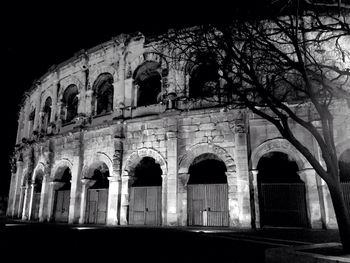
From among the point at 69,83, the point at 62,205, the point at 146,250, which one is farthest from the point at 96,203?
the point at 146,250

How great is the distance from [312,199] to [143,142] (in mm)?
6829

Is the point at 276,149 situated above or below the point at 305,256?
above

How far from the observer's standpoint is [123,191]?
11.3m

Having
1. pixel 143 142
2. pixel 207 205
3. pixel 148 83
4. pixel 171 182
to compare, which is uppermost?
pixel 148 83

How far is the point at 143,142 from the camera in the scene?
11.4m

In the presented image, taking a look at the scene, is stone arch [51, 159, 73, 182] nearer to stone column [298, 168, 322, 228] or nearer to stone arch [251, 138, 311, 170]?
stone arch [251, 138, 311, 170]

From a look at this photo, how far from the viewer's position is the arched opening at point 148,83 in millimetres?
12508

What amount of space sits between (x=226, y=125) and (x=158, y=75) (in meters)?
4.75

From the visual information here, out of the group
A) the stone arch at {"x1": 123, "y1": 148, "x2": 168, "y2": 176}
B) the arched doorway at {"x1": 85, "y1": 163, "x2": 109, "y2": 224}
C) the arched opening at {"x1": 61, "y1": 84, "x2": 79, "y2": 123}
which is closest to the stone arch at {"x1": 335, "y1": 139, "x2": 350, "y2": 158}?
the stone arch at {"x1": 123, "y1": 148, "x2": 168, "y2": 176}

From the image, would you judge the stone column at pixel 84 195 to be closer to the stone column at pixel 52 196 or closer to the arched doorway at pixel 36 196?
the stone column at pixel 52 196

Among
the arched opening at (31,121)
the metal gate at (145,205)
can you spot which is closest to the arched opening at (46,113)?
the arched opening at (31,121)

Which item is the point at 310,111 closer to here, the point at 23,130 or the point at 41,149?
the point at 41,149

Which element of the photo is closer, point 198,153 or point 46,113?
point 198,153

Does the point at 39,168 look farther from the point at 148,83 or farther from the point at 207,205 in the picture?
the point at 207,205
